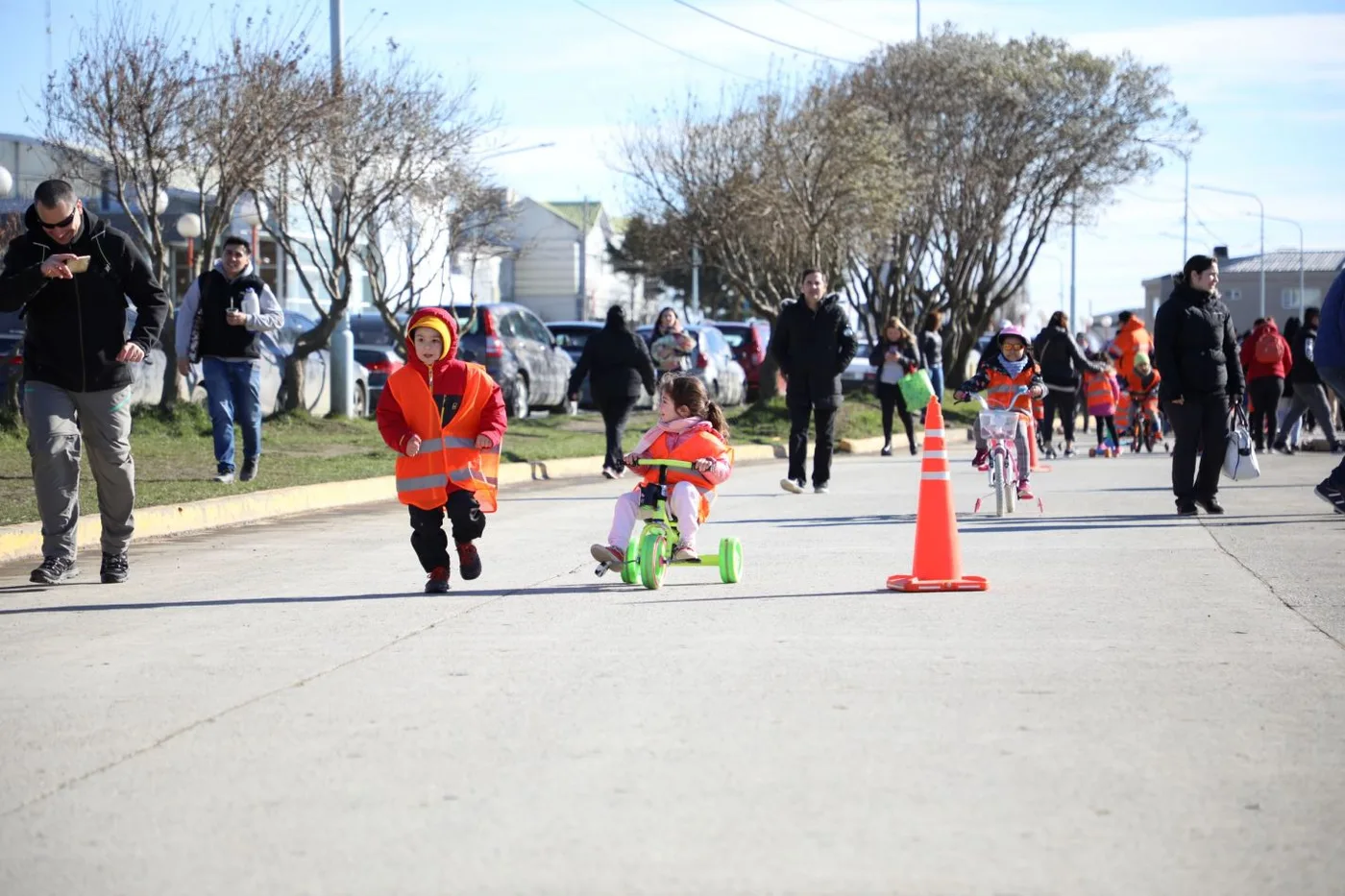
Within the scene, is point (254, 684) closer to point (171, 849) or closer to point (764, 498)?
point (171, 849)

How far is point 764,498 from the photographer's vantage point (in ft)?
52.3

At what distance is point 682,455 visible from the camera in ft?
30.6

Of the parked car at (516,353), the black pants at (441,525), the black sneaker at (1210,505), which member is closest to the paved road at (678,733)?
the black pants at (441,525)

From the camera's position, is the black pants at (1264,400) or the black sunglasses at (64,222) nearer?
the black sunglasses at (64,222)

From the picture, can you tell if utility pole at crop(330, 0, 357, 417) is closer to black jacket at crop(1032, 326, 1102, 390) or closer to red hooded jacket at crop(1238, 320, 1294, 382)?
black jacket at crop(1032, 326, 1102, 390)

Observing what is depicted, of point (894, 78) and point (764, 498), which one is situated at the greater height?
point (894, 78)

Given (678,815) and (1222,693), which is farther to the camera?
(1222,693)

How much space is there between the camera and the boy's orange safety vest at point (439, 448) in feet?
29.1

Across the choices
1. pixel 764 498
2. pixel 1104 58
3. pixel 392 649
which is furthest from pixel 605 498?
pixel 1104 58

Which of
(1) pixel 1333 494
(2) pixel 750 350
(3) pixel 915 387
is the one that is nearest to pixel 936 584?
(1) pixel 1333 494

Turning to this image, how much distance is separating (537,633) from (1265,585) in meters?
3.92

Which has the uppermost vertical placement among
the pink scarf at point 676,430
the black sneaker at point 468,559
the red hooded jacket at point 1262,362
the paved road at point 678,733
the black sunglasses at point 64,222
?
the black sunglasses at point 64,222

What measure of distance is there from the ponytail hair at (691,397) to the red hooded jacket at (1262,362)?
51.1 ft

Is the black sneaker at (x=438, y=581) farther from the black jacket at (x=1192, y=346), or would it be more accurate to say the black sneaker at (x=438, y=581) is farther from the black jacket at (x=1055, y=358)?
the black jacket at (x=1055, y=358)
